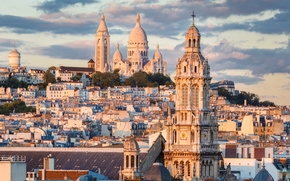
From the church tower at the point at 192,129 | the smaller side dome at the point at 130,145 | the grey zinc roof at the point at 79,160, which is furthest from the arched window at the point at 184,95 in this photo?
the smaller side dome at the point at 130,145

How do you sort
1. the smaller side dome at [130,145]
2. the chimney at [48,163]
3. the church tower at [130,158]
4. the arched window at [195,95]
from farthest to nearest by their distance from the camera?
the arched window at [195,95]
the chimney at [48,163]
the smaller side dome at [130,145]
the church tower at [130,158]

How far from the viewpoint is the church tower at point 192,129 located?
5359 cm

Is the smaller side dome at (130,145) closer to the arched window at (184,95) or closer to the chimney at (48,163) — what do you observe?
the chimney at (48,163)

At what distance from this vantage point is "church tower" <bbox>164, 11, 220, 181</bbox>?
53594 millimetres

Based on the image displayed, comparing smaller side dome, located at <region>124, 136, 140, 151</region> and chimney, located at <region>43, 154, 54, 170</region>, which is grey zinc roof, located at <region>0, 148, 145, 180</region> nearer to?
chimney, located at <region>43, 154, 54, 170</region>

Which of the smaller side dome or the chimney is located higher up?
the smaller side dome

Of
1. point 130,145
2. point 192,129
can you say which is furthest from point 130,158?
point 192,129

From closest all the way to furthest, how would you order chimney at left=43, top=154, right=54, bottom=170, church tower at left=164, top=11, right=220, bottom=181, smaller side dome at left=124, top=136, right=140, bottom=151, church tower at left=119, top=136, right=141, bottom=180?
church tower at left=119, top=136, right=141, bottom=180 < smaller side dome at left=124, top=136, right=140, bottom=151 < chimney at left=43, top=154, right=54, bottom=170 < church tower at left=164, top=11, right=220, bottom=181

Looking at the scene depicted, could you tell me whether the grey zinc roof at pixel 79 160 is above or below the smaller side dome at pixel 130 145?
below

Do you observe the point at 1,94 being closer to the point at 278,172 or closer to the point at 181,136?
the point at 278,172

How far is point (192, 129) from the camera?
54.2 m

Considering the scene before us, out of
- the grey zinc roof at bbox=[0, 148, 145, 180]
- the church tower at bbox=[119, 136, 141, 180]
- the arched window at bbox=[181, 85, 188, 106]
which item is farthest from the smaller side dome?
the arched window at bbox=[181, 85, 188, 106]

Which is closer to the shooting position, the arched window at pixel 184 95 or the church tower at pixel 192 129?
the church tower at pixel 192 129

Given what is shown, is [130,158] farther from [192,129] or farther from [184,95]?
[184,95]
